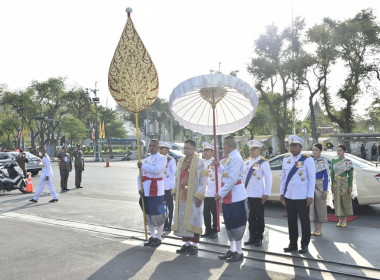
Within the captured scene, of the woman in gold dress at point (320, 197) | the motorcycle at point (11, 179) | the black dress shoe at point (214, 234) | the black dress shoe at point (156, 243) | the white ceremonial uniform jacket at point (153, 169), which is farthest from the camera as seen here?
the motorcycle at point (11, 179)

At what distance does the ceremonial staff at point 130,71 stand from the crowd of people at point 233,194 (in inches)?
45.3

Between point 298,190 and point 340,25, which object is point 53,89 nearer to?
point 340,25

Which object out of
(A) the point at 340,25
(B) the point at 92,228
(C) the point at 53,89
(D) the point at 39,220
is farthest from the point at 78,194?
(C) the point at 53,89

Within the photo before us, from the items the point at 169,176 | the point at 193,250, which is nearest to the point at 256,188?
the point at 193,250

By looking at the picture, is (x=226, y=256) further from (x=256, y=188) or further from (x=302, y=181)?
(x=302, y=181)

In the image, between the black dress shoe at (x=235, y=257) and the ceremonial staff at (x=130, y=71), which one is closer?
the black dress shoe at (x=235, y=257)

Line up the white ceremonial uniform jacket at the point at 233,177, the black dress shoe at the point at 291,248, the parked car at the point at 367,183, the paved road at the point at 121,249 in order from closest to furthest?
the paved road at the point at 121,249
the white ceremonial uniform jacket at the point at 233,177
the black dress shoe at the point at 291,248
the parked car at the point at 367,183

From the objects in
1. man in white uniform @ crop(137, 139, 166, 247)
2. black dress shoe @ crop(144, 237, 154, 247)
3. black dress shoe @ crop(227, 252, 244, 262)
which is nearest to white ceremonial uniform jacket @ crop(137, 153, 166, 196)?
man in white uniform @ crop(137, 139, 166, 247)

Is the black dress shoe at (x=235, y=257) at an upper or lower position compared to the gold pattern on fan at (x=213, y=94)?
lower

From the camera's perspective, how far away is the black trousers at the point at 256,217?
21.8 feet

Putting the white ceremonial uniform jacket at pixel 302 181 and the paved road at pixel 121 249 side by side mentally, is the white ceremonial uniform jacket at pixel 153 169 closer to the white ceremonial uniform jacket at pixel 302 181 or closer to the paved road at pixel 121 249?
the paved road at pixel 121 249

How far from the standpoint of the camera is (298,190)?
6121mm

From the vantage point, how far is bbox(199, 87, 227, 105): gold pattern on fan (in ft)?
22.8

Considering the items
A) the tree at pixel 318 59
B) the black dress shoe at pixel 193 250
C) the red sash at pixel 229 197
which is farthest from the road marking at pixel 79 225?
the tree at pixel 318 59
